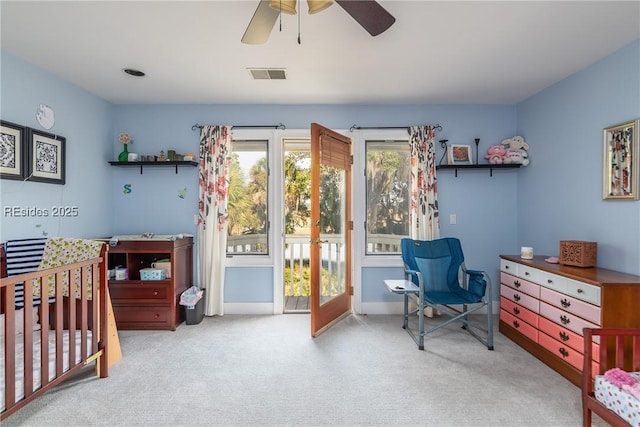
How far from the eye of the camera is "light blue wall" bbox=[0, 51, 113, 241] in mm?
2465

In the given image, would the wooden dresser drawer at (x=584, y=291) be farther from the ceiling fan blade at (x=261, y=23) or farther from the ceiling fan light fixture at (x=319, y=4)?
the ceiling fan blade at (x=261, y=23)

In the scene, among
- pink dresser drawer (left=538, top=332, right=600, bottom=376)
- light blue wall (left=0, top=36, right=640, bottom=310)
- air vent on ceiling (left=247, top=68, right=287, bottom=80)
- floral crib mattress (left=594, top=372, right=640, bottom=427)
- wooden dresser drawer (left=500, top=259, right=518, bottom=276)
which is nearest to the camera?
floral crib mattress (left=594, top=372, right=640, bottom=427)

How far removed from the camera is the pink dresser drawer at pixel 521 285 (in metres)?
2.62

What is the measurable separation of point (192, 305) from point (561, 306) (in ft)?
11.2

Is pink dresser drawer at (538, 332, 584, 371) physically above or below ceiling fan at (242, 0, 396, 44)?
below

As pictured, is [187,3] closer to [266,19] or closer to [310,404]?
[266,19]

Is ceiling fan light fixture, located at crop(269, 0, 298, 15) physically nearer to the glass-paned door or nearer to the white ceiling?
the white ceiling

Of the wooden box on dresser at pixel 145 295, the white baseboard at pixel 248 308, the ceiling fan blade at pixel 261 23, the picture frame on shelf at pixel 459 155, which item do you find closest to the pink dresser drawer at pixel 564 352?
the picture frame on shelf at pixel 459 155

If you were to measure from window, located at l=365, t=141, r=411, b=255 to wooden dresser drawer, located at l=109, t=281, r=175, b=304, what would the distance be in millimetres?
2336

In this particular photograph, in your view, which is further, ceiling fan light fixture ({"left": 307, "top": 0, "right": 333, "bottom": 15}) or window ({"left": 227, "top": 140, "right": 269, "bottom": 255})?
window ({"left": 227, "top": 140, "right": 269, "bottom": 255})

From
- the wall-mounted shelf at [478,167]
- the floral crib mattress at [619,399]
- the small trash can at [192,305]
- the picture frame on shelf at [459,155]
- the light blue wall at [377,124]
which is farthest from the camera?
the picture frame on shelf at [459,155]

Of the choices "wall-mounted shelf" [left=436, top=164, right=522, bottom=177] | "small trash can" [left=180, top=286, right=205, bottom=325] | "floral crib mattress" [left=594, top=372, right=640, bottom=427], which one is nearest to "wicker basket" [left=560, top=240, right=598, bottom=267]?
"floral crib mattress" [left=594, top=372, right=640, bottom=427]

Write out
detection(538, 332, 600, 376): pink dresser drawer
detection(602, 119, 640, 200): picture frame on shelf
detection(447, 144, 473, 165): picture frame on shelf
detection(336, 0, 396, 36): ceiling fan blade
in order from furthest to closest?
detection(447, 144, 473, 165): picture frame on shelf, detection(602, 119, 640, 200): picture frame on shelf, detection(538, 332, 600, 376): pink dresser drawer, detection(336, 0, 396, 36): ceiling fan blade

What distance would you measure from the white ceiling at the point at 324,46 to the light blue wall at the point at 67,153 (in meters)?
0.16
